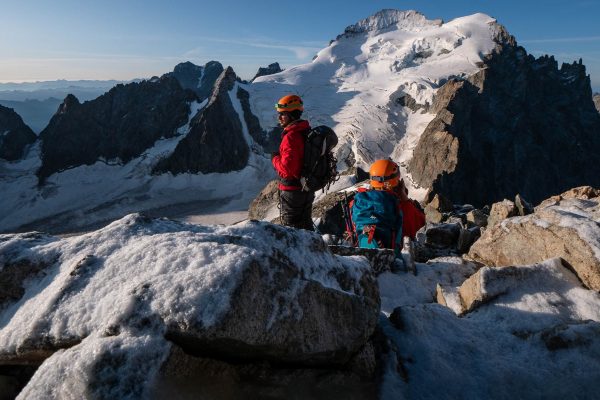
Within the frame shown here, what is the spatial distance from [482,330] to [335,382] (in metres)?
1.98

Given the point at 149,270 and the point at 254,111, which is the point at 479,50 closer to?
the point at 254,111

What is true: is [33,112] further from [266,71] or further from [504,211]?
[504,211]

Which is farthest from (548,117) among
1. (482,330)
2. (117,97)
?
(482,330)

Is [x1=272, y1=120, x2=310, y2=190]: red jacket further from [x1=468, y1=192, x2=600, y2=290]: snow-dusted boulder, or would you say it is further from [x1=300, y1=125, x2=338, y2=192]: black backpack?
[x1=468, y1=192, x2=600, y2=290]: snow-dusted boulder

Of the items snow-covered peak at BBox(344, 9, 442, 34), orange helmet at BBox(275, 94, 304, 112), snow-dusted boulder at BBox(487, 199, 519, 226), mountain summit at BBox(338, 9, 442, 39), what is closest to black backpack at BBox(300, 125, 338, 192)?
orange helmet at BBox(275, 94, 304, 112)

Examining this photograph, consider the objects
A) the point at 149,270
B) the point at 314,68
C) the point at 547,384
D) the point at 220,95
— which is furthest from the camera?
the point at 314,68

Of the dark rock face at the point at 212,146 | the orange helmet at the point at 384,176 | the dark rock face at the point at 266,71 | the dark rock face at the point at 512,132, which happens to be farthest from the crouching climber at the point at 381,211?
the dark rock face at the point at 266,71

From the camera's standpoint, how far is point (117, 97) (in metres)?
82.1

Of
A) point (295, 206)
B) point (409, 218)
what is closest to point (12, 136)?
point (295, 206)

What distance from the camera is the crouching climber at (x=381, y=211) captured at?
738 centimetres

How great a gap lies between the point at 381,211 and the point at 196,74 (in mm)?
164322

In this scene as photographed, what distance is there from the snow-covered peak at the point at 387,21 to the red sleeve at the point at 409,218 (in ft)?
442

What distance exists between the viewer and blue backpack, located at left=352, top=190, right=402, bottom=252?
24.1 ft

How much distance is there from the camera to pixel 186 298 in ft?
9.69
